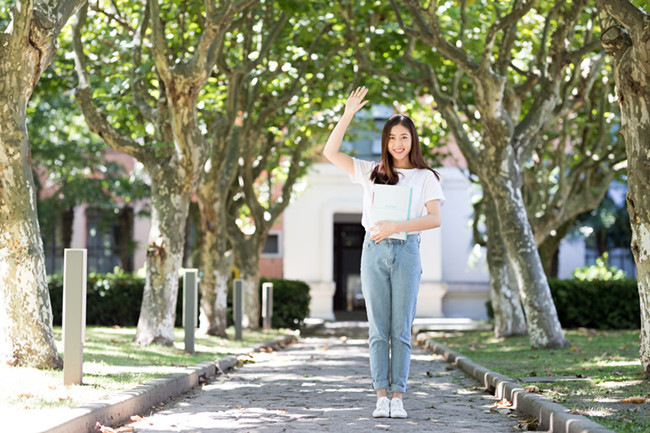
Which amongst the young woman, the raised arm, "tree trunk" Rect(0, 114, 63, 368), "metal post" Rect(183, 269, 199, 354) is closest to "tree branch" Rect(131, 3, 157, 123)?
"metal post" Rect(183, 269, 199, 354)

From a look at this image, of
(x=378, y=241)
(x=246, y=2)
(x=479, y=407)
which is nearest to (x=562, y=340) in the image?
(x=479, y=407)

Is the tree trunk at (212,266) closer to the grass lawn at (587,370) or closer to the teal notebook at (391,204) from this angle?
the grass lawn at (587,370)

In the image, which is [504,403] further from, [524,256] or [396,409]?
[524,256]

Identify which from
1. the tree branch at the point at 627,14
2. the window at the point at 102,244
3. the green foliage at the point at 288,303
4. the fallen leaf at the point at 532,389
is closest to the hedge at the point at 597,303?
the green foliage at the point at 288,303

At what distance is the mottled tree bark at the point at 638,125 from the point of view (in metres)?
7.46

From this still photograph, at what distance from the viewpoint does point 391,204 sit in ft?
20.4

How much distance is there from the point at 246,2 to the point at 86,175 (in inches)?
766

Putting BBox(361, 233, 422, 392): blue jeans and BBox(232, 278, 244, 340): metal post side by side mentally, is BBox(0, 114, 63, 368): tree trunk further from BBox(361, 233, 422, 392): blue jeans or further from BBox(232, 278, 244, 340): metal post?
BBox(232, 278, 244, 340): metal post

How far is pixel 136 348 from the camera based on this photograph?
11.8 m

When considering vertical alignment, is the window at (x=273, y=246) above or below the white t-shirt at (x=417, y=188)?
above

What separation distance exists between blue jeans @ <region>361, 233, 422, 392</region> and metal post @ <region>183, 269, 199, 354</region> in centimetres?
547

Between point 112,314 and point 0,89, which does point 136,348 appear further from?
point 112,314

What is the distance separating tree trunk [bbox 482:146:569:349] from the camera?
12633mm

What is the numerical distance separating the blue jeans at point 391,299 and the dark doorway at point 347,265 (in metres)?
28.5
